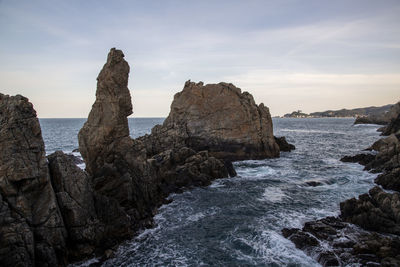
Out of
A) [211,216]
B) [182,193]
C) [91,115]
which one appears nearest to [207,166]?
[182,193]

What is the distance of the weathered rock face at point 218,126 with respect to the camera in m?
47.7

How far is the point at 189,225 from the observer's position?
2077 cm

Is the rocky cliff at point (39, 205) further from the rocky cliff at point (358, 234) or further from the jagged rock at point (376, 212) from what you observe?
the jagged rock at point (376, 212)

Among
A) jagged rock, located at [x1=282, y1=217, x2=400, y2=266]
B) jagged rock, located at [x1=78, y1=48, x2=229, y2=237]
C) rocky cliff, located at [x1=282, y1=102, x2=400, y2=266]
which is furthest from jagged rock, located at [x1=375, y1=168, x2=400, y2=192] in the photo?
jagged rock, located at [x1=78, y1=48, x2=229, y2=237]

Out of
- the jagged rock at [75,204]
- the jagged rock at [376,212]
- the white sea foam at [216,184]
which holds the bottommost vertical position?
the white sea foam at [216,184]

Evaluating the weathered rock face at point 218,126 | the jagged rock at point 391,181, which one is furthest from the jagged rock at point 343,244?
the weathered rock face at point 218,126

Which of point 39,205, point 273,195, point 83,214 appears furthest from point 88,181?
point 273,195

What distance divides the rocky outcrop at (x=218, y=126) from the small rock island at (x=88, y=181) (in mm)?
10459

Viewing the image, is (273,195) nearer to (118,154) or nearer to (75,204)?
(118,154)

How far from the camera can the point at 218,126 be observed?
48781 millimetres

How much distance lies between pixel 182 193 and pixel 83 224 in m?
13.6

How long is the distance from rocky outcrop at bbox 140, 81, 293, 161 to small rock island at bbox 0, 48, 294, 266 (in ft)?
34.3

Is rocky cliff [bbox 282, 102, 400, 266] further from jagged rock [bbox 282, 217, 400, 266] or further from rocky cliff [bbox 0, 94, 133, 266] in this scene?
rocky cliff [bbox 0, 94, 133, 266]

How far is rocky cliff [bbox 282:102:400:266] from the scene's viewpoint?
1503 cm
